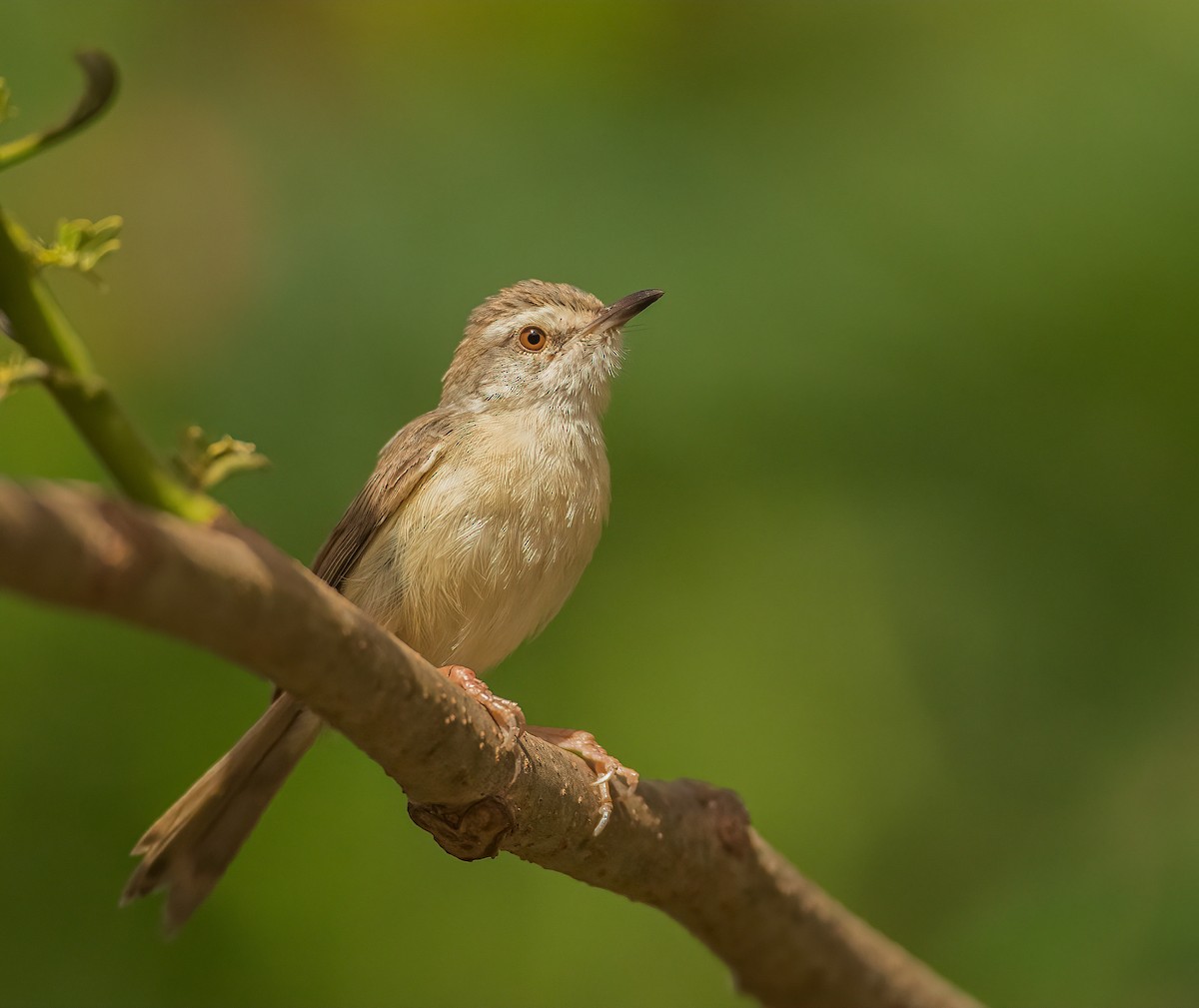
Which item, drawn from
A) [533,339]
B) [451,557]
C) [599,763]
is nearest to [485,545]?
[451,557]

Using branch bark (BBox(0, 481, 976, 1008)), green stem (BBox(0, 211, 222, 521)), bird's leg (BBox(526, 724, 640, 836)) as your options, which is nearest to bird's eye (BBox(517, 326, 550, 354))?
bird's leg (BBox(526, 724, 640, 836))

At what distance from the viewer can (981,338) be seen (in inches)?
213

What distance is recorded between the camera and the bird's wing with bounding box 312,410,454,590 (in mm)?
4367

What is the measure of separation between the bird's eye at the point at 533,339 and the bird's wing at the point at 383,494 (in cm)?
57

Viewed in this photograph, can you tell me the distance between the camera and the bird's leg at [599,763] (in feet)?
11.5

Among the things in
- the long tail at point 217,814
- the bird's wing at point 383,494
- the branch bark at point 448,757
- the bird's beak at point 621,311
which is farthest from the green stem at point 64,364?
the bird's beak at point 621,311

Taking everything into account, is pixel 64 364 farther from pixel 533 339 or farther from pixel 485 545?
pixel 533 339

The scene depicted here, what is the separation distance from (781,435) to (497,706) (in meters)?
2.30

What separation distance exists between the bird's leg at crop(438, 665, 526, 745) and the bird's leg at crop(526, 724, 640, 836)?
0.65 feet

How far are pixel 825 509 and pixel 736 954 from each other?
1.92 m

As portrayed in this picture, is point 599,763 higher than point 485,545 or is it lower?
lower

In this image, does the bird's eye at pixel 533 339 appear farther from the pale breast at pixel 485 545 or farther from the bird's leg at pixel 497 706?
the bird's leg at pixel 497 706

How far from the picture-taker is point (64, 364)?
70.1 inches

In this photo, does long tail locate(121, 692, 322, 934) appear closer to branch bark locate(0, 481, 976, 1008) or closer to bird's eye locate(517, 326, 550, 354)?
branch bark locate(0, 481, 976, 1008)
